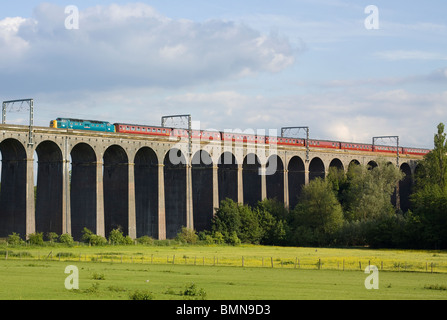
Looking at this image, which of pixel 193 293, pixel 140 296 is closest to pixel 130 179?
pixel 193 293

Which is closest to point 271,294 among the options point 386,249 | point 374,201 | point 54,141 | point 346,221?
point 54,141

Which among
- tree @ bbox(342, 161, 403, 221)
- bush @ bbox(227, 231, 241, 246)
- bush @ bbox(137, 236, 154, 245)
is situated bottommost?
bush @ bbox(227, 231, 241, 246)

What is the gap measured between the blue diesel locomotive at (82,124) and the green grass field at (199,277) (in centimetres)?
1394

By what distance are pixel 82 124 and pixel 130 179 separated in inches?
350

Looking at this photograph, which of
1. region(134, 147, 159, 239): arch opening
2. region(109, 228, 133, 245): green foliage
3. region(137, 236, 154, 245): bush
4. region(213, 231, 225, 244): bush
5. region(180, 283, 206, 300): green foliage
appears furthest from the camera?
region(213, 231, 225, 244): bush


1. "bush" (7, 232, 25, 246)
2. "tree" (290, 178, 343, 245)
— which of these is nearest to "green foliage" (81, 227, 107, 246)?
"bush" (7, 232, 25, 246)

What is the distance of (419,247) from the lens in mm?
85938

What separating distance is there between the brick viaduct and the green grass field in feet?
23.7

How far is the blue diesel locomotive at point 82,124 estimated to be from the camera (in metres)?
78.1

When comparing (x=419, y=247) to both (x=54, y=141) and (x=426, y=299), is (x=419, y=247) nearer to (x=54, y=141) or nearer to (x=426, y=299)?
(x=54, y=141)

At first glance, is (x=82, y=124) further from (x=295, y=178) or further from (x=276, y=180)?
(x=295, y=178)

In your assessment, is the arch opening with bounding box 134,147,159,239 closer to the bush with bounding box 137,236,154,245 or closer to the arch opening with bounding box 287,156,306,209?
the bush with bounding box 137,236,154,245

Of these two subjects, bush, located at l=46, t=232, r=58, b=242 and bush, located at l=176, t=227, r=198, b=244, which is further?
bush, located at l=176, t=227, r=198, b=244

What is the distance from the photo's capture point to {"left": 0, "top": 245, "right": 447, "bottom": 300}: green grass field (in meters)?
37.1
